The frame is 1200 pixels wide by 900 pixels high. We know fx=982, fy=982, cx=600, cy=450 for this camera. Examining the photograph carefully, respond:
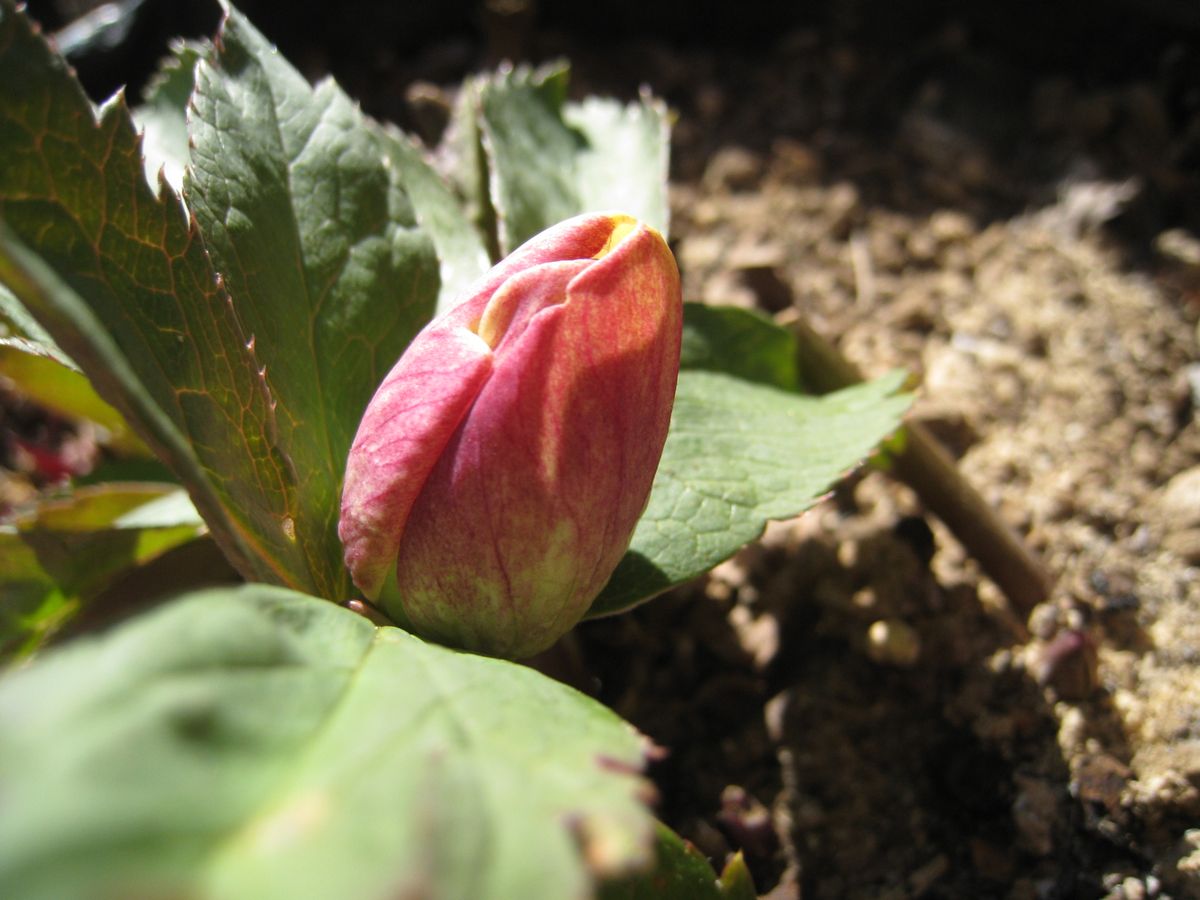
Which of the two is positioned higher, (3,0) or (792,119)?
(3,0)

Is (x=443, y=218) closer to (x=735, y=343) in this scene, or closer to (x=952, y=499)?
(x=735, y=343)

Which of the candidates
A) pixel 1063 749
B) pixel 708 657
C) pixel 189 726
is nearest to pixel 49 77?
pixel 189 726

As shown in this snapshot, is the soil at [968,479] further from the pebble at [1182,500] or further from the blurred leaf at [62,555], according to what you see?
the blurred leaf at [62,555]

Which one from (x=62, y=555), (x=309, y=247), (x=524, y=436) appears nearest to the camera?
(x=524, y=436)

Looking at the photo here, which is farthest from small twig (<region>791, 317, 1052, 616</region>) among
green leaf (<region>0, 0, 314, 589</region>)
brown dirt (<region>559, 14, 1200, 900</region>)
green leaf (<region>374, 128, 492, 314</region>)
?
green leaf (<region>0, 0, 314, 589</region>)

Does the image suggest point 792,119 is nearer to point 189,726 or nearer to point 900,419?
point 900,419

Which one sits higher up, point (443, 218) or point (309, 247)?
point (309, 247)

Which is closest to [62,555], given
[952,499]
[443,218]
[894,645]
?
[443,218]
